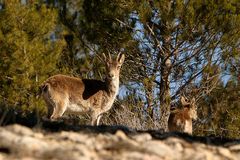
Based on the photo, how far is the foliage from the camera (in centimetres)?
2044

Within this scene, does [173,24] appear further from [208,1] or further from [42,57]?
[42,57]

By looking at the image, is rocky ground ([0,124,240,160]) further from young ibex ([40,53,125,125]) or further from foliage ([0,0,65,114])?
foliage ([0,0,65,114])

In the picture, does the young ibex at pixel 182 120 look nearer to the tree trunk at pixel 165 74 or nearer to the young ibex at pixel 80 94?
the young ibex at pixel 80 94

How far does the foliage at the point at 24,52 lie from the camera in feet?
67.1

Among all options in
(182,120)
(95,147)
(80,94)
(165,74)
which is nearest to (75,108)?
(80,94)

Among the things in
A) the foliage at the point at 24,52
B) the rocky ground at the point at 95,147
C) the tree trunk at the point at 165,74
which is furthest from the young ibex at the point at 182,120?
the foliage at the point at 24,52

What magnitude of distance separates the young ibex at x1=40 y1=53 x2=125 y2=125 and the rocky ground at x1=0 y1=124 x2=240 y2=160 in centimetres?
767

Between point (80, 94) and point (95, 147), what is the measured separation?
8.89 meters

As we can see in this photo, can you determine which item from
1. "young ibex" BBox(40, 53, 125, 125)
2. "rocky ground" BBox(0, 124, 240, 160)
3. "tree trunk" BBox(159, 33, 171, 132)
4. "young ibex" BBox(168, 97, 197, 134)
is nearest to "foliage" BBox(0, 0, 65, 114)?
"tree trunk" BBox(159, 33, 171, 132)

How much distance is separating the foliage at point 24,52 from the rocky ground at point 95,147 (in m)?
13.7

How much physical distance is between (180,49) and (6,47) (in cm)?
549

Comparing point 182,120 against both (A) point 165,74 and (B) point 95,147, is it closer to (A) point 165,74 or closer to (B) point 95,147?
(B) point 95,147

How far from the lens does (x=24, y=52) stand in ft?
67.6

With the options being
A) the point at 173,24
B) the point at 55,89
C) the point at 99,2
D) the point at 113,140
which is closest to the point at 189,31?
the point at 173,24
